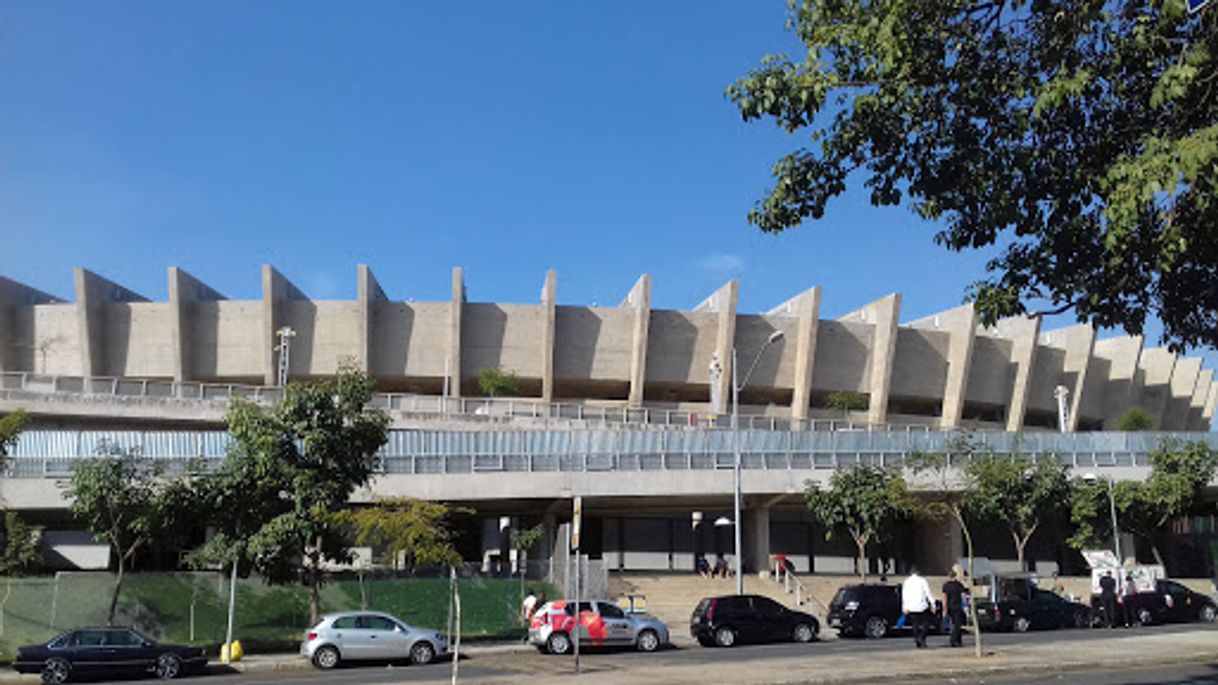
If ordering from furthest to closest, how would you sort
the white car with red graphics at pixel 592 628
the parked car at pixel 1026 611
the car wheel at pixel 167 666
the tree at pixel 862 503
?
the tree at pixel 862 503 < the parked car at pixel 1026 611 < the white car with red graphics at pixel 592 628 < the car wheel at pixel 167 666

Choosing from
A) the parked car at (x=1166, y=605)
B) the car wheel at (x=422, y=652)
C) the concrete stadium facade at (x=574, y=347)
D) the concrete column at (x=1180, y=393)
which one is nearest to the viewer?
the car wheel at (x=422, y=652)

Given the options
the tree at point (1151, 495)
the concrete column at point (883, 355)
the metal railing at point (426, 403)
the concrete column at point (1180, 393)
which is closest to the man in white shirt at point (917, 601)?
the tree at point (1151, 495)

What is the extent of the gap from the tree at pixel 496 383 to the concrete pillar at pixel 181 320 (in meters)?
18.9

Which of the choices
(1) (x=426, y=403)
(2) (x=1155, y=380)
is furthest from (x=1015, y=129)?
(2) (x=1155, y=380)

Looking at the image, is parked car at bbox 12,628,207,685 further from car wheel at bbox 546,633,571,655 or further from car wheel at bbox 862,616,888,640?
car wheel at bbox 862,616,888,640

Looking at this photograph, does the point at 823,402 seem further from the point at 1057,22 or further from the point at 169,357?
the point at 1057,22

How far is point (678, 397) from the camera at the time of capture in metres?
75.0

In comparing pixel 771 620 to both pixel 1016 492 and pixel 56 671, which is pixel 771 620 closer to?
pixel 56 671

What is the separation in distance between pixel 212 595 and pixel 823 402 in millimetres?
54308

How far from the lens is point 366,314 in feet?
217

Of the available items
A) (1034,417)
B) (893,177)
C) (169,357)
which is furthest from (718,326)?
(893,177)

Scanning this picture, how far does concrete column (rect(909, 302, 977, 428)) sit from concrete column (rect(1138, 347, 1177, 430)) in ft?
72.6

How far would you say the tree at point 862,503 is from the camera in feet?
129

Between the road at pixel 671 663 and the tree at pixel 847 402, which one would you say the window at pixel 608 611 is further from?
the tree at pixel 847 402
